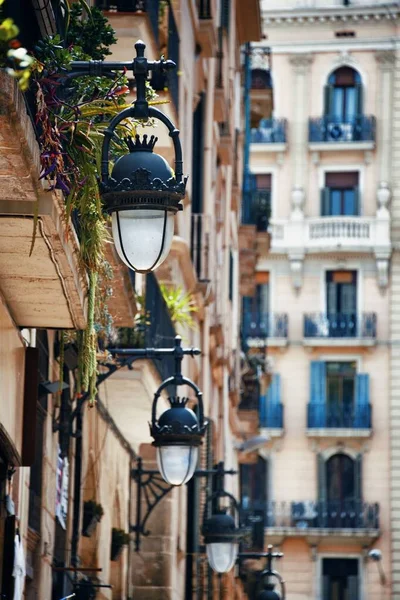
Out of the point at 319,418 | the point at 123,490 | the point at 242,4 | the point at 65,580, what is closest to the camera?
the point at 65,580

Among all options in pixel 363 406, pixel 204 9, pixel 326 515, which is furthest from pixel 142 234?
pixel 326 515

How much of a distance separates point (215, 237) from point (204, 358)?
7.37ft

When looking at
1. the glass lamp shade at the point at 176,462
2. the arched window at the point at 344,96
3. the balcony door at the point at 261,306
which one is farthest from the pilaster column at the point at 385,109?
the glass lamp shade at the point at 176,462

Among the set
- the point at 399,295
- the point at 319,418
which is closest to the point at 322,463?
the point at 319,418

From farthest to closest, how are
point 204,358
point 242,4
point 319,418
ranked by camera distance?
point 319,418, point 242,4, point 204,358

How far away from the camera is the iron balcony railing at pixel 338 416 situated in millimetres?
50812

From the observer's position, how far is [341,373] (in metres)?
51.7

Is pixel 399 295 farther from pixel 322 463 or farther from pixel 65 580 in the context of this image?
pixel 65 580

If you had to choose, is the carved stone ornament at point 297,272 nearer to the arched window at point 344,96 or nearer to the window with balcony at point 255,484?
the arched window at point 344,96

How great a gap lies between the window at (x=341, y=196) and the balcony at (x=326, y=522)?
9.44 m

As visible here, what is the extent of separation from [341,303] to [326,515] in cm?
681

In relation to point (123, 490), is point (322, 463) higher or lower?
higher

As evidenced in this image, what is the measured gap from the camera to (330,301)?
52.2 m

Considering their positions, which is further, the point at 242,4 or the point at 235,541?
the point at 242,4
